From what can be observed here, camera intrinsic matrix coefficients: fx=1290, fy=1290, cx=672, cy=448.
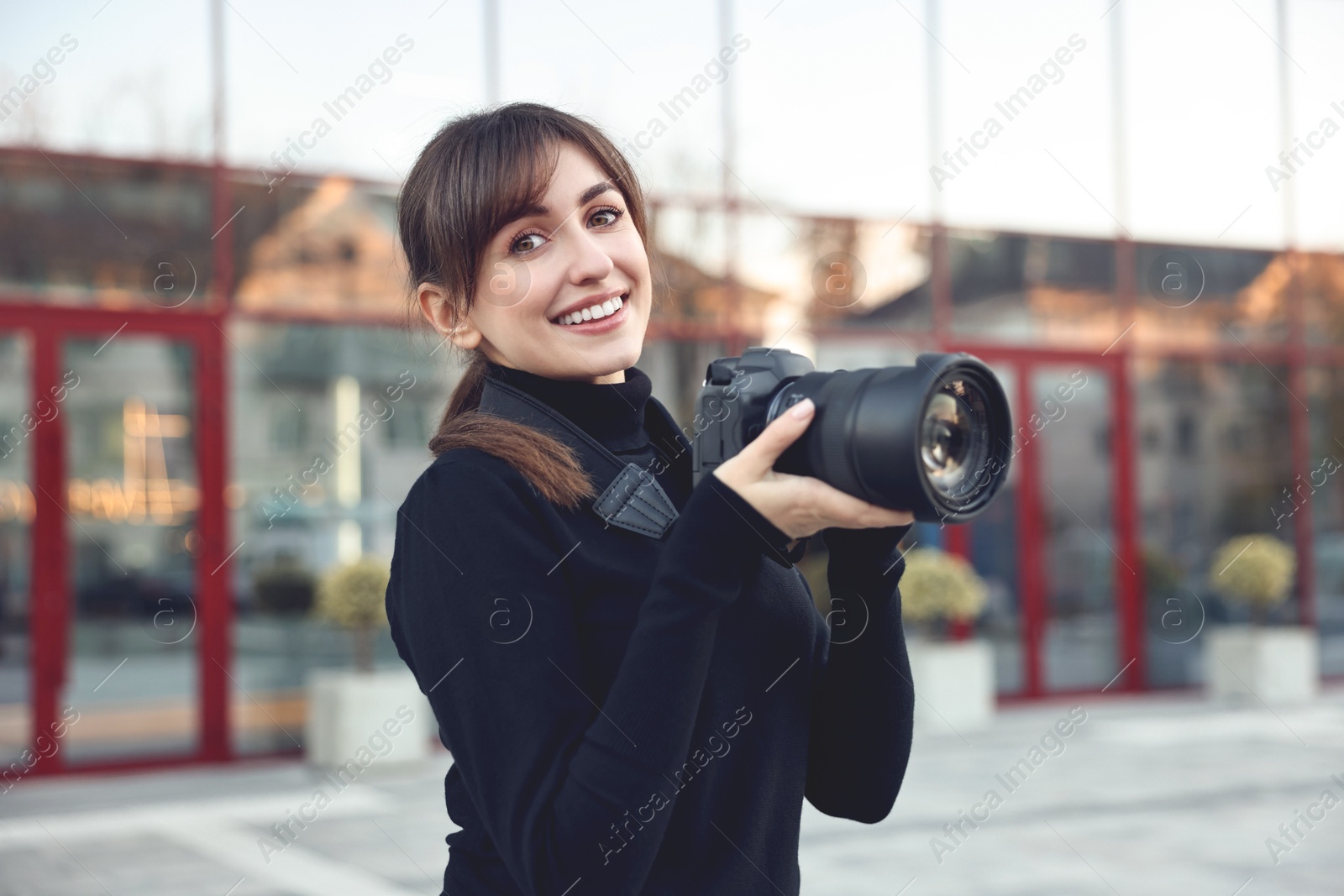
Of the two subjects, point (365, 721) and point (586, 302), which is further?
point (365, 721)

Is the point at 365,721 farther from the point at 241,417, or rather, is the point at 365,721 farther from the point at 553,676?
the point at 553,676

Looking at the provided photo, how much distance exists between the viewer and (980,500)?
1212 mm

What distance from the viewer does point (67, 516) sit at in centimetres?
715

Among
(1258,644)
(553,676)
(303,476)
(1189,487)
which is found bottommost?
(1258,644)

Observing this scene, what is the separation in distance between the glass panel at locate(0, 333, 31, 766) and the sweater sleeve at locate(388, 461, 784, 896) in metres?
6.65

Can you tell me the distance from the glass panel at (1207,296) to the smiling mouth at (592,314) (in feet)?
30.7

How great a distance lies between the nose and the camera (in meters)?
1.39

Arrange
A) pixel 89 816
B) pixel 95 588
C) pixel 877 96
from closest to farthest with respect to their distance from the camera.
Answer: pixel 89 816
pixel 95 588
pixel 877 96

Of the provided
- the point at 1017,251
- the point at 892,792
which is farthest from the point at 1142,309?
the point at 892,792

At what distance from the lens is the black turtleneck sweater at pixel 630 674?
3.79 feet

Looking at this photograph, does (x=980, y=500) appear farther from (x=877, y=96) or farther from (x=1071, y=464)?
(x=1071, y=464)

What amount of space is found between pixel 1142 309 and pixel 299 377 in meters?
6.38

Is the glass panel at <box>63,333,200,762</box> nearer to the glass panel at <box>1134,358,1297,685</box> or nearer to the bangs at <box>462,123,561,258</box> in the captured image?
the bangs at <box>462,123,561,258</box>

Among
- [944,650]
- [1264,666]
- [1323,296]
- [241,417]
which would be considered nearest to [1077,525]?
[1264,666]
